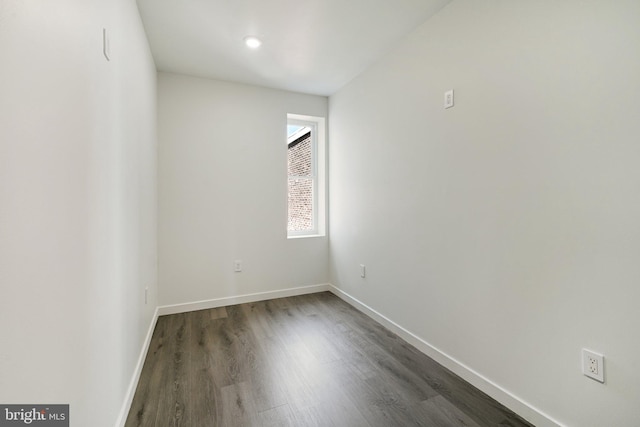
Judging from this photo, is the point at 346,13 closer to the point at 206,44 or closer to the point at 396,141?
the point at 396,141

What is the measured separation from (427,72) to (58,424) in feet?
8.71

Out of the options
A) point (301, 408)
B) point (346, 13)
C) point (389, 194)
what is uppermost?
point (346, 13)

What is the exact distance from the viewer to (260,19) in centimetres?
→ 212

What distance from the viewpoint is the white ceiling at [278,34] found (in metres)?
1.99

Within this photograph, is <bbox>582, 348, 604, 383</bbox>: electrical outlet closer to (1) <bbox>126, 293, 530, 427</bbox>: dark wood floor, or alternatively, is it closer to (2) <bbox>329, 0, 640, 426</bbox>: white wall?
(2) <bbox>329, 0, 640, 426</bbox>: white wall

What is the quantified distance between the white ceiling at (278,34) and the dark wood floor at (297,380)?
2.51 m

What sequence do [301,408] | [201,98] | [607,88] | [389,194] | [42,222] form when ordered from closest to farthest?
[42,222] → [607,88] → [301,408] → [389,194] → [201,98]

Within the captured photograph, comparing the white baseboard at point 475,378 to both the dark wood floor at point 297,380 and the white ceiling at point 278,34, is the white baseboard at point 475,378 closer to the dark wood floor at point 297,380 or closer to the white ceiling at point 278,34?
the dark wood floor at point 297,380

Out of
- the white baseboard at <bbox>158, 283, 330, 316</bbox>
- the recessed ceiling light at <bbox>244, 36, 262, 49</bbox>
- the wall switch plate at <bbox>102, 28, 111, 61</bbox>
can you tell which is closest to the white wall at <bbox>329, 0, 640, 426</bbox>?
the recessed ceiling light at <bbox>244, 36, 262, 49</bbox>

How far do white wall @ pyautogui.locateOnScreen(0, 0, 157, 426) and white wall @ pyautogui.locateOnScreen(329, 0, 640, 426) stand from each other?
78.5 inches

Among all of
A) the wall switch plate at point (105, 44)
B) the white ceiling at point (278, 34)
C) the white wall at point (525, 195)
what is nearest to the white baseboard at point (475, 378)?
the white wall at point (525, 195)

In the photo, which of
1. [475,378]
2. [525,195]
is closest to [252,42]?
[525,195]

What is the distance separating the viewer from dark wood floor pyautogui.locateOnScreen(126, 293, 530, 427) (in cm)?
160

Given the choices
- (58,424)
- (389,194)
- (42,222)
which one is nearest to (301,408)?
(58,424)
